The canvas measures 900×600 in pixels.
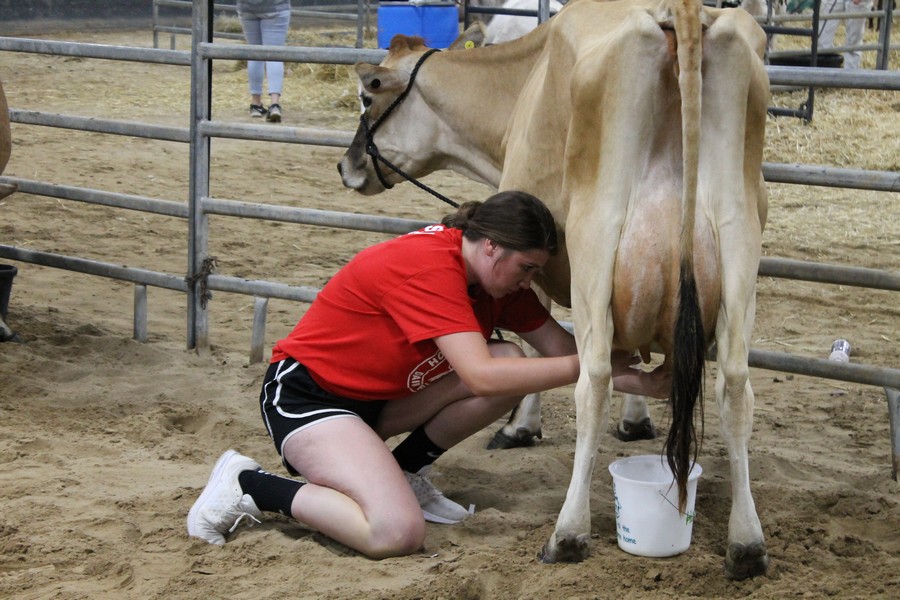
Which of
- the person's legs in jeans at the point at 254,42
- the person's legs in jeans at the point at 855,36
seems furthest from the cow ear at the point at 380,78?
the person's legs in jeans at the point at 855,36

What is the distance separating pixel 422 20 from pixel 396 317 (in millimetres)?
6192

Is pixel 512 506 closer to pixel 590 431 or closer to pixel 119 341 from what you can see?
pixel 590 431

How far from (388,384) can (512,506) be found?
59 cm

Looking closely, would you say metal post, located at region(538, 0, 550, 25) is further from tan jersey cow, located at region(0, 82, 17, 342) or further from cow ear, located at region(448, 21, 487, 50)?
tan jersey cow, located at region(0, 82, 17, 342)

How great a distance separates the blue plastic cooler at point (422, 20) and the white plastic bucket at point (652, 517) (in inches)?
249

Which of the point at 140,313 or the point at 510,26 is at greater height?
the point at 510,26

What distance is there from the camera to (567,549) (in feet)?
9.66

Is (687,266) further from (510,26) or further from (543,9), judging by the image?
(510,26)

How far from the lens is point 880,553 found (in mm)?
3080

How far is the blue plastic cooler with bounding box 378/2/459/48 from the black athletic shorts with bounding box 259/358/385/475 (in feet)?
19.3

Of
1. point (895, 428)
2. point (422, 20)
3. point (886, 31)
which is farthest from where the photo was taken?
point (886, 31)

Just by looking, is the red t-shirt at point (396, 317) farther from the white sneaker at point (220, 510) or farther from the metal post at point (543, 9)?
the metal post at point (543, 9)

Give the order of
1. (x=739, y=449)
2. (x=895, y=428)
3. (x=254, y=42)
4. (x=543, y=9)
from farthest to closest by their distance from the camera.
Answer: (x=254, y=42) → (x=543, y=9) → (x=895, y=428) → (x=739, y=449)

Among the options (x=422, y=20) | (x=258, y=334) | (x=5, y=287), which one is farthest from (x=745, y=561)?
(x=422, y=20)
